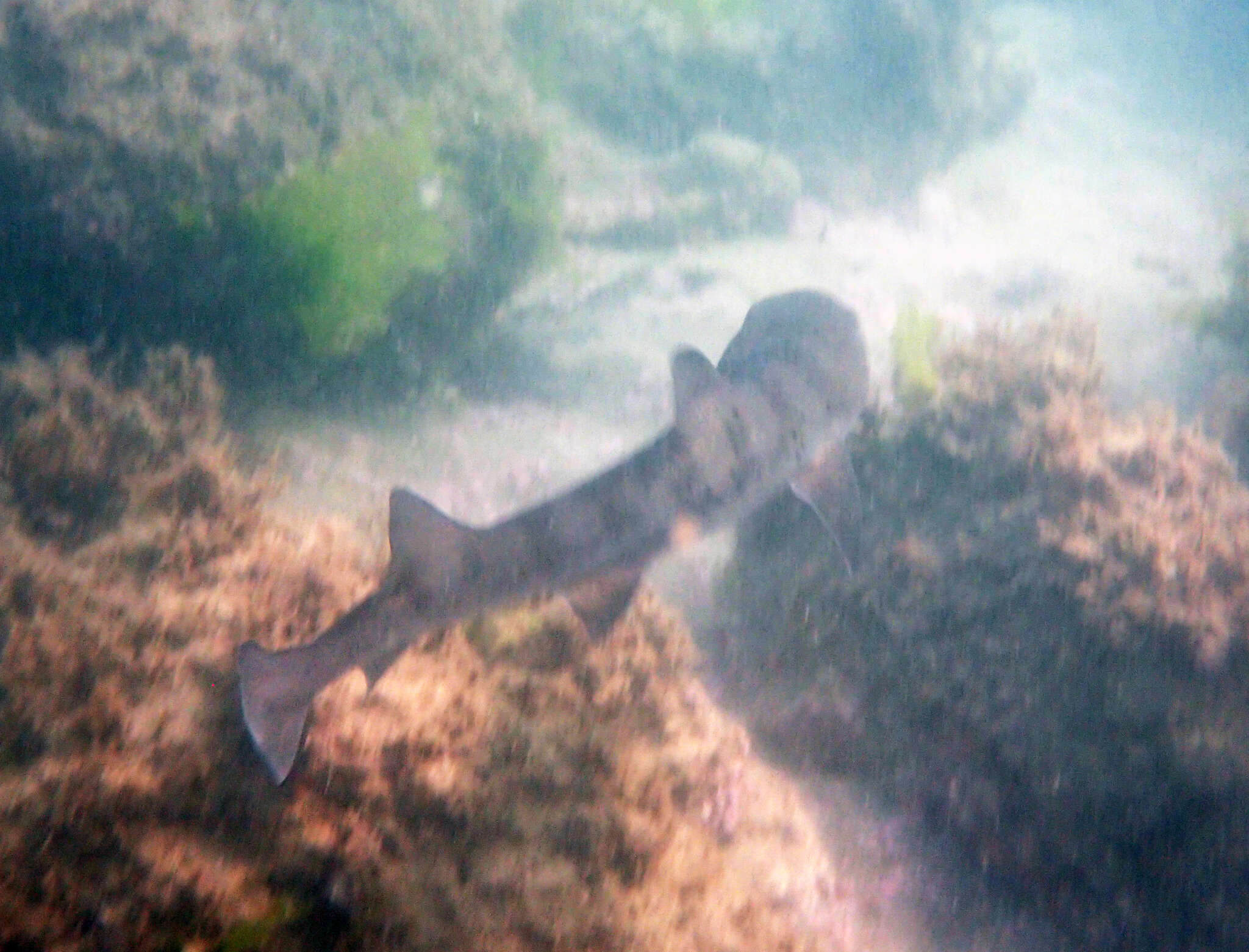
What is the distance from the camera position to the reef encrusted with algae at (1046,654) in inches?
181

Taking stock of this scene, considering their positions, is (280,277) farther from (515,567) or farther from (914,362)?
(914,362)

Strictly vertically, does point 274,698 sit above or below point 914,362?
below

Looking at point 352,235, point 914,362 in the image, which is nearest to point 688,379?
point 914,362

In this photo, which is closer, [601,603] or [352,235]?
[601,603]

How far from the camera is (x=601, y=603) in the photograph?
3.50m

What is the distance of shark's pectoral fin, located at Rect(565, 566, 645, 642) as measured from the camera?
11.4 ft

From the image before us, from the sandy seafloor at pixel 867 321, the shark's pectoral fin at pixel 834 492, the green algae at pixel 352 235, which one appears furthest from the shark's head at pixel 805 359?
the green algae at pixel 352 235

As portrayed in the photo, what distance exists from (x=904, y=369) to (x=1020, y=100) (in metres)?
20.2

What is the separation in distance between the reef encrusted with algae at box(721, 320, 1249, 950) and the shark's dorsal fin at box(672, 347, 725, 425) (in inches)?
90.8

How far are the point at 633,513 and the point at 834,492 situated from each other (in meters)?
1.54

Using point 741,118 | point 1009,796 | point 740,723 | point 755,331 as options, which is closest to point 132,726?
point 740,723

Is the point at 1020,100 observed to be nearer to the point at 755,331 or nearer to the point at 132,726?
the point at 755,331

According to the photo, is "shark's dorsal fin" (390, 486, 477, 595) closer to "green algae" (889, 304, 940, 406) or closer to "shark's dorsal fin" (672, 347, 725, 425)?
"shark's dorsal fin" (672, 347, 725, 425)

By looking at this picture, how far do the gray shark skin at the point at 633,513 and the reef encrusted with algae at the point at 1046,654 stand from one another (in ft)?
3.38
